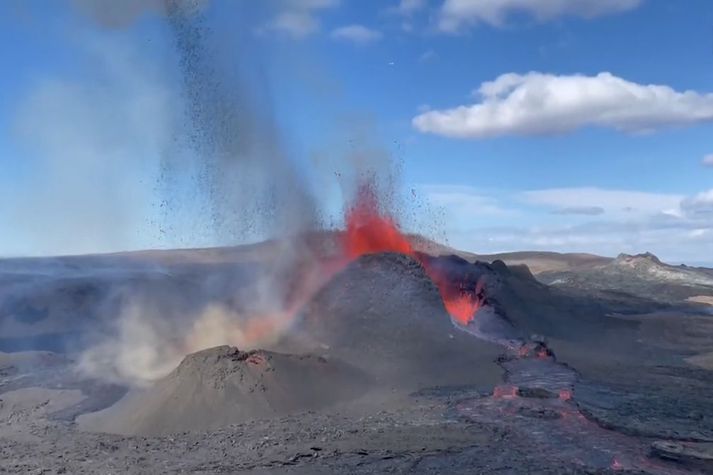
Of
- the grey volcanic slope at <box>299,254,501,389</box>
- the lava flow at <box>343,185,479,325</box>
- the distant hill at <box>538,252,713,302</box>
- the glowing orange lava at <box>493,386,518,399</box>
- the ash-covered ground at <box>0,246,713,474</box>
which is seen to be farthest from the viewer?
the distant hill at <box>538,252,713,302</box>

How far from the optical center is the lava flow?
2802cm

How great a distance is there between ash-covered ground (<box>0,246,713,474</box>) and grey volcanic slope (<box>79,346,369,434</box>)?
42 mm

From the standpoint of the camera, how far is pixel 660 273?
6062cm

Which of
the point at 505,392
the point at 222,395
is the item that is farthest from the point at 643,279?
the point at 222,395

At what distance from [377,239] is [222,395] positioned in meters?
14.0

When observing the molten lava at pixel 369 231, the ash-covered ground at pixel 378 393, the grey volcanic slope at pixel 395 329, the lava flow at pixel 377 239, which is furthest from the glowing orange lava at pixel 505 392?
the molten lava at pixel 369 231

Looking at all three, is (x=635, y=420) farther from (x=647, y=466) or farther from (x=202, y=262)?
(x=202, y=262)

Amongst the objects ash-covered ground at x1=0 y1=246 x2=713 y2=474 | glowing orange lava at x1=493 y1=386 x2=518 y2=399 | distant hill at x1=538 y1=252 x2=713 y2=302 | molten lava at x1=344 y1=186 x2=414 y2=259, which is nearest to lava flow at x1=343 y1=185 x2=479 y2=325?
molten lava at x1=344 y1=186 x2=414 y2=259

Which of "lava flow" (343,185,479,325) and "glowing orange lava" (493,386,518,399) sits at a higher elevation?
"lava flow" (343,185,479,325)

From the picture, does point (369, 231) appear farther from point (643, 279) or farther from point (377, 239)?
point (643, 279)

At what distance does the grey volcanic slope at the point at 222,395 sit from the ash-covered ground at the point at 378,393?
0.04 metres

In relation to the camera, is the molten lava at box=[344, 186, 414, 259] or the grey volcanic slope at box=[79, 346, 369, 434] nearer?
the grey volcanic slope at box=[79, 346, 369, 434]

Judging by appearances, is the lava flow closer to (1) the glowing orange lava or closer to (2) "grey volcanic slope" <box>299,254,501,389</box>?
(2) "grey volcanic slope" <box>299,254,501,389</box>

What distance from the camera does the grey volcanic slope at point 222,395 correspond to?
586 inches
